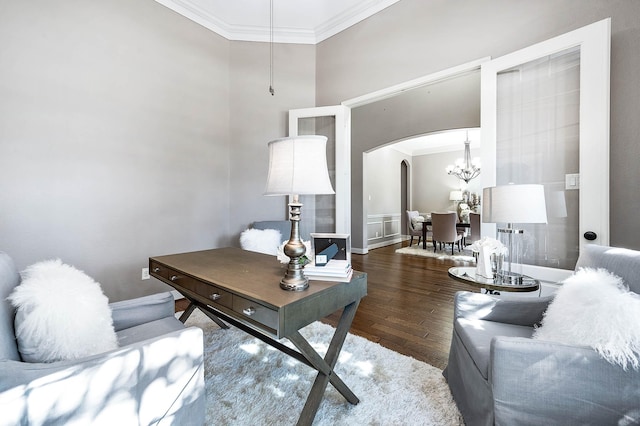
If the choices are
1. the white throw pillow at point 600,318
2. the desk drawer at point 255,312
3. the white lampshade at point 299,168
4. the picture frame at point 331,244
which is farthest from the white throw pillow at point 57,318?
the white throw pillow at point 600,318

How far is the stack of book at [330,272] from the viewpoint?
1.40 m

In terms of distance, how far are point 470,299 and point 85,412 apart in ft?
5.60

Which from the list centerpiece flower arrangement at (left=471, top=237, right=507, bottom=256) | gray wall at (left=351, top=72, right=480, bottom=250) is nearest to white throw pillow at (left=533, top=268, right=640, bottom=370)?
centerpiece flower arrangement at (left=471, top=237, right=507, bottom=256)

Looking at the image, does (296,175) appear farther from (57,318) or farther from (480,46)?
(480,46)

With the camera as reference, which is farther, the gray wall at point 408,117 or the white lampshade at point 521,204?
the gray wall at point 408,117

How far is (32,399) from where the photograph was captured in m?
0.76

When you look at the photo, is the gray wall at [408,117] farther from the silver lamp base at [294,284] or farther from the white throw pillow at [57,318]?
the white throw pillow at [57,318]

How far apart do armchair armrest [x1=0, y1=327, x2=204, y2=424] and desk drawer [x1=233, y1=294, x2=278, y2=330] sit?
0.66ft

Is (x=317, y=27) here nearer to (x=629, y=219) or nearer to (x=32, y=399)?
(x=629, y=219)

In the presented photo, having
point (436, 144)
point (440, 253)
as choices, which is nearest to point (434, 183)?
point (436, 144)

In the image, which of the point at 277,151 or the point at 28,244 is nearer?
the point at 277,151

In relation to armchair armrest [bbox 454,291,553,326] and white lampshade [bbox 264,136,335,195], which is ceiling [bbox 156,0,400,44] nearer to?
white lampshade [bbox 264,136,335,195]

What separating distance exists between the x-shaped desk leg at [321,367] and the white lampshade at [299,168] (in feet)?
2.08

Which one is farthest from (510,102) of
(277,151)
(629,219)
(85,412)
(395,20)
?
(85,412)
